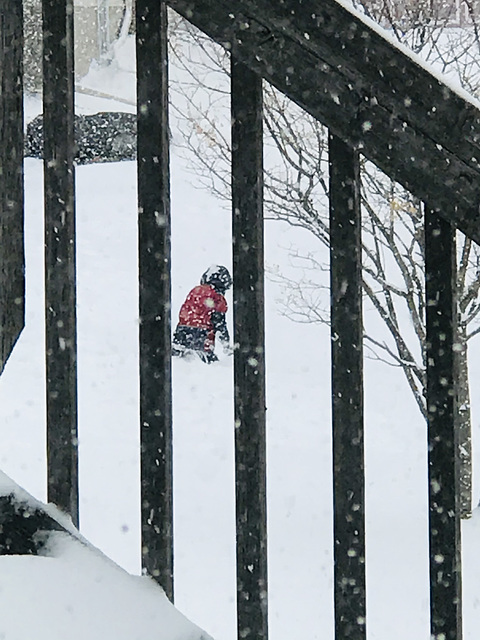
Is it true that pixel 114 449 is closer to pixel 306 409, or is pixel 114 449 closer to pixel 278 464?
pixel 278 464

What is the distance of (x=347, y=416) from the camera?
4.03ft

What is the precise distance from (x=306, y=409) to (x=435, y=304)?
9136 mm

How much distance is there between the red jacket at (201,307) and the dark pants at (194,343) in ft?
0.23

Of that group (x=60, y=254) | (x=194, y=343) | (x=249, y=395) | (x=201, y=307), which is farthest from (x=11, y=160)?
(x=194, y=343)

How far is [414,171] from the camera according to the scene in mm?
1145

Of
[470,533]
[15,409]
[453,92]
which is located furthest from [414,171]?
[15,409]

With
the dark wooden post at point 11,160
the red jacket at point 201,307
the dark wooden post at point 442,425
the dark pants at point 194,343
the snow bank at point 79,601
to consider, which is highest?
the red jacket at point 201,307

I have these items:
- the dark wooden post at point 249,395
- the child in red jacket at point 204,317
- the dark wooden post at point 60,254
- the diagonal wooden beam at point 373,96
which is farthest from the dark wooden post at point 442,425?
the child in red jacket at point 204,317

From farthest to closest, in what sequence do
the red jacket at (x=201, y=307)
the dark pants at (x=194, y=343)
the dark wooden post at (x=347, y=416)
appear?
1. the dark pants at (x=194, y=343)
2. the red jacket at (x=201, y=307)
3. the dark wooden post at (x=347, y=416)

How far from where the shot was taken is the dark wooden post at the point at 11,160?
131cm

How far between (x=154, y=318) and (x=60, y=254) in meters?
0.16

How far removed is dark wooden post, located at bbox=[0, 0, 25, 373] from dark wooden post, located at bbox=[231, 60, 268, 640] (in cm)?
31

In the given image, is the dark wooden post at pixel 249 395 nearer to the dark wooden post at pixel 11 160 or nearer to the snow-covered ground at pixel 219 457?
the snow-covered ground at pixel 219 457

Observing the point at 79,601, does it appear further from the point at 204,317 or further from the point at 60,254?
the point at 204,317
